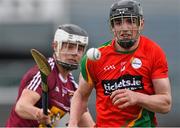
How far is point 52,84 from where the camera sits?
253 inches

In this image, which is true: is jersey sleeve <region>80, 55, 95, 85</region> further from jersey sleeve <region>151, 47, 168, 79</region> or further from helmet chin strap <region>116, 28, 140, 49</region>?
jersey sleeve <region>151, 47, 168, 79</region>

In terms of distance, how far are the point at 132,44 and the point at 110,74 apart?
0.85 ft

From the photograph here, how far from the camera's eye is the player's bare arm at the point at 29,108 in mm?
6254

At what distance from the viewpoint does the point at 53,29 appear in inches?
480

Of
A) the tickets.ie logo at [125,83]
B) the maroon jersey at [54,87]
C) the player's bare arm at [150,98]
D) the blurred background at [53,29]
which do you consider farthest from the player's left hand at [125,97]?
the blurred background at [53,29]

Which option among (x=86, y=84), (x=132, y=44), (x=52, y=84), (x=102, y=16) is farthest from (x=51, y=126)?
(x=102, y=16)

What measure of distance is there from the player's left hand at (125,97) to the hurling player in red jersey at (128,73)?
0.05 meters

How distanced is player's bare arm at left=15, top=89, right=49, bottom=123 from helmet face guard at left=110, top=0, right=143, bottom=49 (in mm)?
1137

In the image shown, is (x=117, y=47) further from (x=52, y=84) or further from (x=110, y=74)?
(x=52, y=84)

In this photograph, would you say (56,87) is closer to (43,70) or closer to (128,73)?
(43,70)

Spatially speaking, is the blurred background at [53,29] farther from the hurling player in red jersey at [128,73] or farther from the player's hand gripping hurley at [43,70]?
the hurling player in red jersey at [128,73]

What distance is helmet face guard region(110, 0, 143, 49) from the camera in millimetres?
5410

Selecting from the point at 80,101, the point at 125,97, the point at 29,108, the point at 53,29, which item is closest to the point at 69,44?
the point at 29,108

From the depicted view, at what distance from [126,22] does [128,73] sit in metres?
0.35
